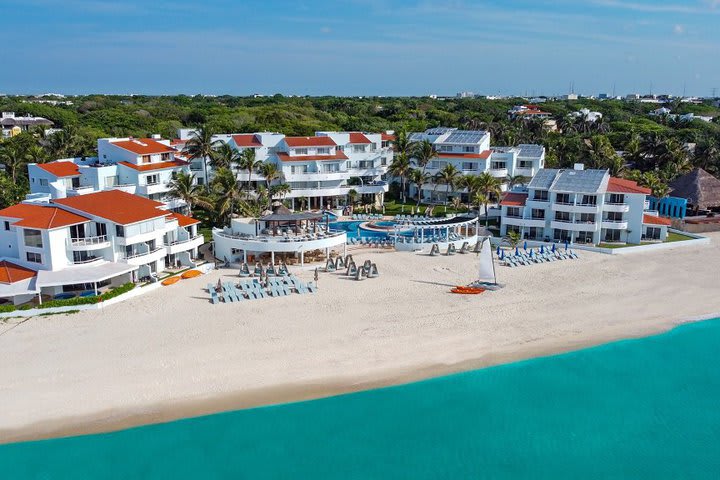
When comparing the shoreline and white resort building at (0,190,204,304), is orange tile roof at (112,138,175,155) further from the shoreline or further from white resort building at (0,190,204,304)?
the shoreline

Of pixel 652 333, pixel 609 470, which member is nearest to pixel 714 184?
pixel 652 333

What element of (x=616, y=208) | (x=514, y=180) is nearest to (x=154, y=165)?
(x=514, y=180)

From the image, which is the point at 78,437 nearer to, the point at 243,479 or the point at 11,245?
the point at 243,479

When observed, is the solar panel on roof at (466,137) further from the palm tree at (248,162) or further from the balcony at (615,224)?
the palm tree at (248,162)

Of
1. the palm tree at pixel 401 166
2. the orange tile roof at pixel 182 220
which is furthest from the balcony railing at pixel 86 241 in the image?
the palm tree at pixel 401 166

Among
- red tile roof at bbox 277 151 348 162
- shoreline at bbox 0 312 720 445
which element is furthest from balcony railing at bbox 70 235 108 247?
red tile roof at bbox 277 151 348 162
